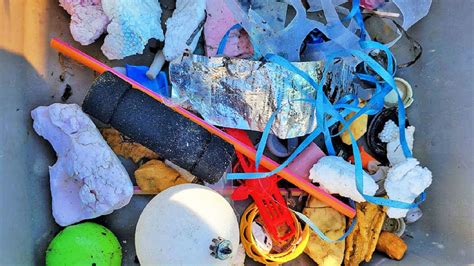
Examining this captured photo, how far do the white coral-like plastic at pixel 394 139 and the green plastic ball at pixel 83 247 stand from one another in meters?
0.81

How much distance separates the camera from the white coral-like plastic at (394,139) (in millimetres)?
1649

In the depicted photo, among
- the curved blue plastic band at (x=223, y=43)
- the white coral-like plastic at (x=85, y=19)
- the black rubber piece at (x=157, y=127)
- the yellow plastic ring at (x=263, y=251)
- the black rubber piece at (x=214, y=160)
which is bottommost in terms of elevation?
the yellow plastic ring at (x=263, y=251)

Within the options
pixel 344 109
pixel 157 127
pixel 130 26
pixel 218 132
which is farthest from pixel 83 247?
pixel 344 109

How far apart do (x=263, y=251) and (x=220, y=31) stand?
0.61 meters

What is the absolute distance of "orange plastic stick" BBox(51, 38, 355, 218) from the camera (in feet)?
4.90

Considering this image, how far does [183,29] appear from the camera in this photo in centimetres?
155

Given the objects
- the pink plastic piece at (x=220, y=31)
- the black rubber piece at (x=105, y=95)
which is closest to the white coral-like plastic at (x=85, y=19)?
the black rubber piece at (x=105, y=95)

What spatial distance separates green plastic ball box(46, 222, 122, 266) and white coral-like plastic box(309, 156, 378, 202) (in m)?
0.56

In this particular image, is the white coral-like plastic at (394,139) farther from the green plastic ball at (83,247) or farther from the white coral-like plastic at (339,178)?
the green plastic ball at (83,247)

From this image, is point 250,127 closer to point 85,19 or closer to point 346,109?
point 346,109

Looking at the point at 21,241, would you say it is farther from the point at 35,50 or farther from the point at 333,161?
the point at 333,161

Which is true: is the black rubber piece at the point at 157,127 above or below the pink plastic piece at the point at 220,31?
below

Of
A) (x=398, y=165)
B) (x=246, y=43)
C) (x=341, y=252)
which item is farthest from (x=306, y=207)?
(x=246, y=43)

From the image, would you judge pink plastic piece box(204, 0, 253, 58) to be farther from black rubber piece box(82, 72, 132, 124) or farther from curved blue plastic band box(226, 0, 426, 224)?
black rubber piece box(82, 72, 132, 124)
